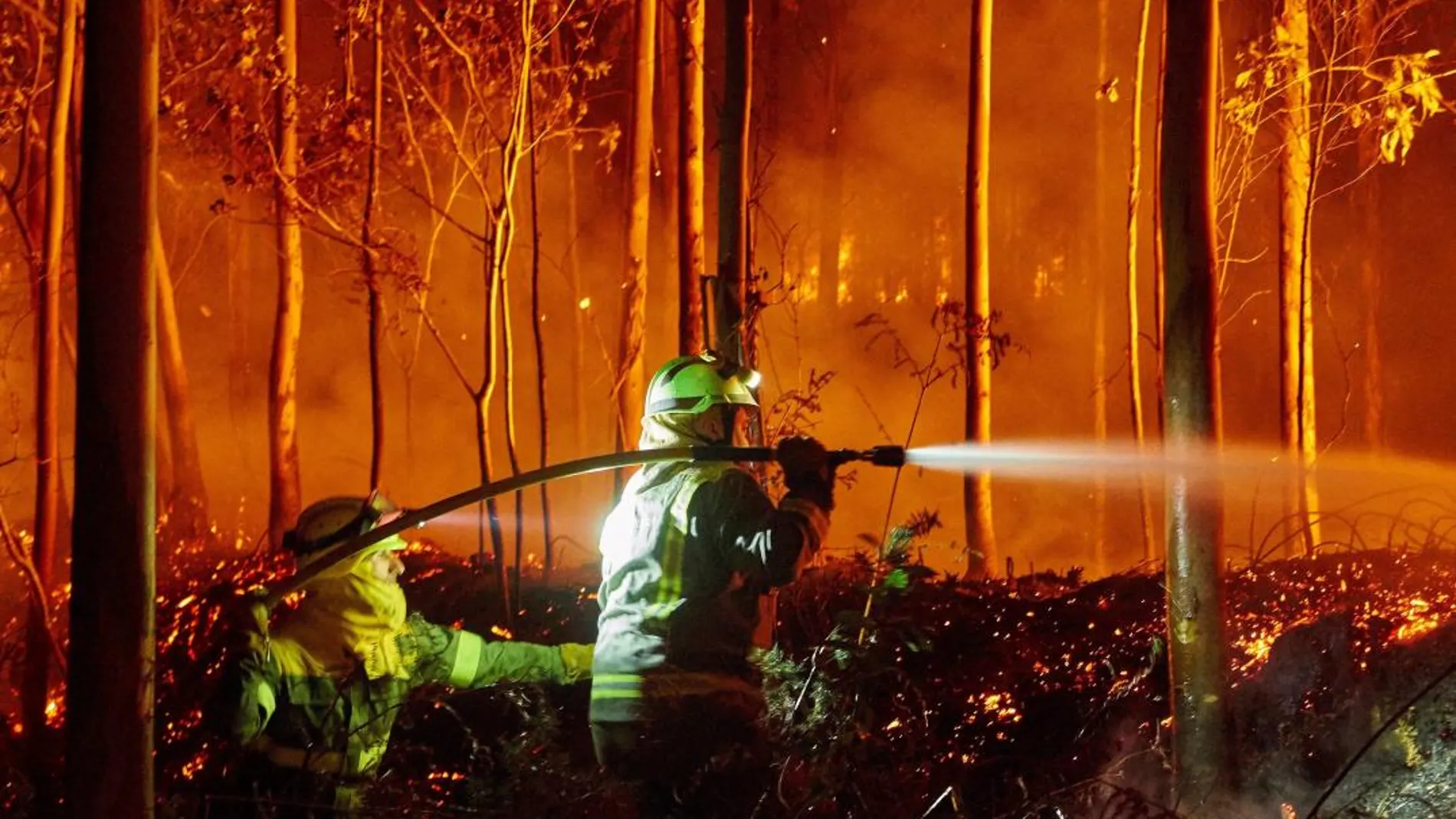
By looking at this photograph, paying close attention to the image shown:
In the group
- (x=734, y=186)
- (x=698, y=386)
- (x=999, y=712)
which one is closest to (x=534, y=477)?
(x=698, y=386)

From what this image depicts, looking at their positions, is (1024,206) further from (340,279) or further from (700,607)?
(700,607)

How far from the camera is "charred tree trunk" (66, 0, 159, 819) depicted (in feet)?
11.7

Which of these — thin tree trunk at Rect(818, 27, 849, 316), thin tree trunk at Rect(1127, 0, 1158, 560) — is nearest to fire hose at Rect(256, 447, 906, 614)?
thin tree trunk at Rect(1127, 0, 1158, 560)

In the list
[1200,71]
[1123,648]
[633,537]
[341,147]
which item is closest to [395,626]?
[633,537]

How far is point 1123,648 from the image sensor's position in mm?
7234

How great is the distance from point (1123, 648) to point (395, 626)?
456 cm

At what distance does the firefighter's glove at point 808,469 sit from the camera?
164 inches

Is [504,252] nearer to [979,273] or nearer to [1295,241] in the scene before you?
[979,273]

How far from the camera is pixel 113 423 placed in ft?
11.7

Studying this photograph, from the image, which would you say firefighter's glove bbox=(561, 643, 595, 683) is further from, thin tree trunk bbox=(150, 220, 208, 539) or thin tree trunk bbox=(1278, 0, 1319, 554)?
thin tree trunk bbox=(150, 220, 208, 539)

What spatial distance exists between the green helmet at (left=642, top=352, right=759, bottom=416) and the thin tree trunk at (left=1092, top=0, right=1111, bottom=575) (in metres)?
19.8

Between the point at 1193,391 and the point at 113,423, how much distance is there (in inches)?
160

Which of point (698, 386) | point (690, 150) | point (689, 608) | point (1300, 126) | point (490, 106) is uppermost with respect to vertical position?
point (490, 106)

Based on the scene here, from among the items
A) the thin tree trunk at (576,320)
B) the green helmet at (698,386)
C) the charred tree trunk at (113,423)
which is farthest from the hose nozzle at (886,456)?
the thin tree trunk at (576,320)
